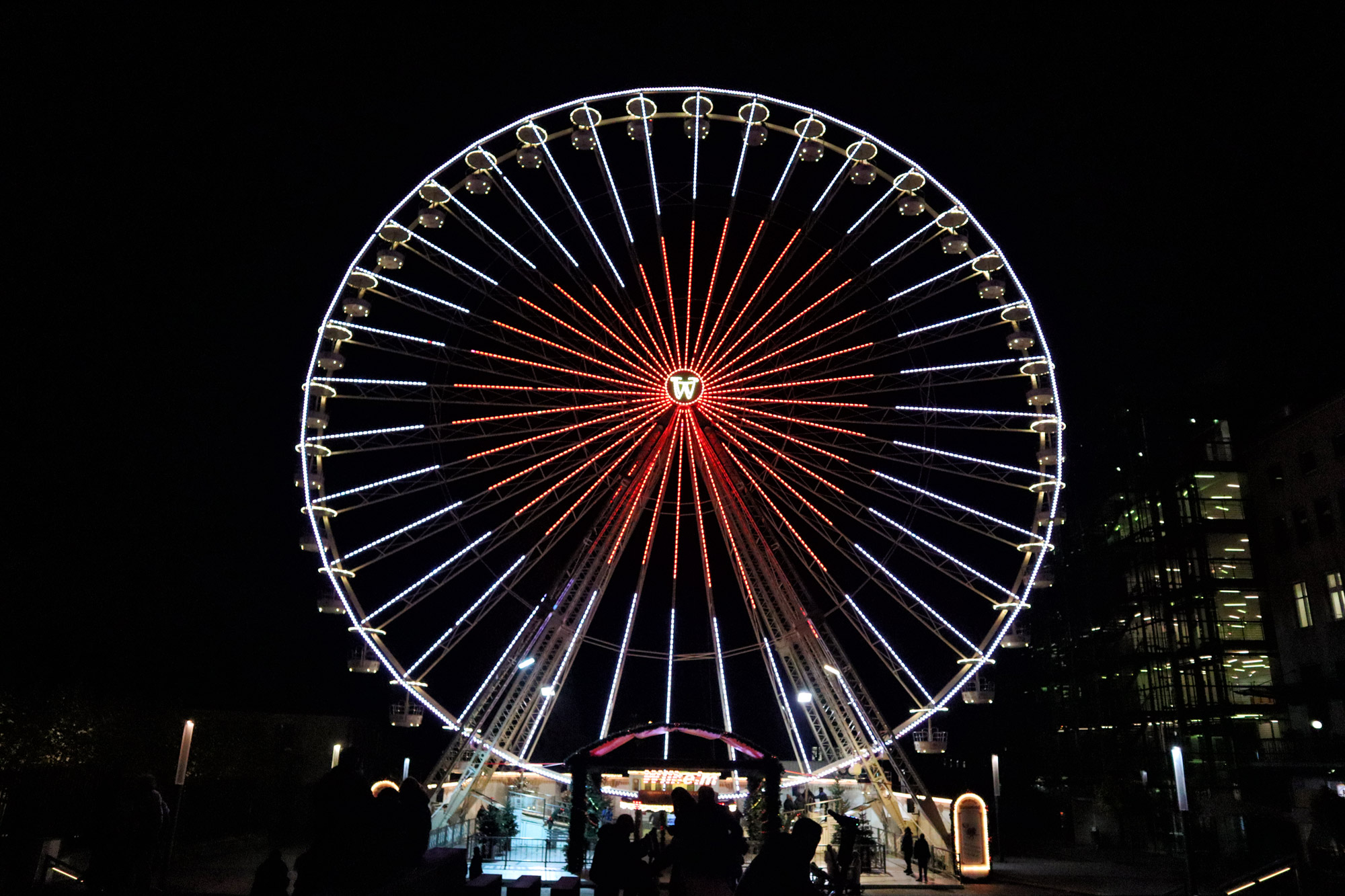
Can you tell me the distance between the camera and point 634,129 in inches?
990

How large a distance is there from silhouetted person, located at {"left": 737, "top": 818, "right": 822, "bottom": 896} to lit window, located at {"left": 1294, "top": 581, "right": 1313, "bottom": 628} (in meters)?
31.4

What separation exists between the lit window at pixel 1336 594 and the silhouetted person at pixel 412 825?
31.4 meters

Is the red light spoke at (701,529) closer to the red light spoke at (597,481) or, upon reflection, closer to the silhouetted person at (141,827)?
the red light spoke at (597,481)

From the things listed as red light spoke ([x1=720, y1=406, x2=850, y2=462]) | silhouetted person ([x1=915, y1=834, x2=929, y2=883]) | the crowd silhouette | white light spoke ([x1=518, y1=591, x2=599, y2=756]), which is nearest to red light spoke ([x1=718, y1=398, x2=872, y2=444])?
red light spoke ([x1=720, y1=406, x2=850, y2=462])

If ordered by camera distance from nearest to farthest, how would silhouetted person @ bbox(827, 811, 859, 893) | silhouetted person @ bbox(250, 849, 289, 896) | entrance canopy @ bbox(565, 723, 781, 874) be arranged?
silhouetted person @ bbox(250, 849, 289, 896) < silhouetted person @ bbox(827, 811, 859, 893) < entrance canopy @ bbox(565, 723, 781, 874)

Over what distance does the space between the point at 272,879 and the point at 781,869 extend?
4325 millimetres

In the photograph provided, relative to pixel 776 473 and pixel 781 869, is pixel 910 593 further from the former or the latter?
pixel 781 869

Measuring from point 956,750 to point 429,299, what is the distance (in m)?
48.0

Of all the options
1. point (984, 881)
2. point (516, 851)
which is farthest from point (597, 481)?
point (984, 881)

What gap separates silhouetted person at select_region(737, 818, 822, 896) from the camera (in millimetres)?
7750

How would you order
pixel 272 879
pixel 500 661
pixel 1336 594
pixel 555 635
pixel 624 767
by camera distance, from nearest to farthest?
1. pixel 272 879
2. pixel 624 767
3. pixel 500 661
4. pixel 555 635
5. pixel 1336 594

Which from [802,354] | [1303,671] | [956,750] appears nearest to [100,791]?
[802,354]

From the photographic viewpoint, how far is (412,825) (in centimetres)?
841

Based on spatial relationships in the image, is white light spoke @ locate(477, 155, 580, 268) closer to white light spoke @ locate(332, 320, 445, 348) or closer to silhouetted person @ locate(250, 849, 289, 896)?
white light spoke @ locate(332, 320, 445, 348)
